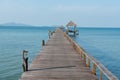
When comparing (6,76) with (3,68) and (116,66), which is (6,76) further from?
(116,66)

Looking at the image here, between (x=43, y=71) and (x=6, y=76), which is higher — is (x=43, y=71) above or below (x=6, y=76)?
above

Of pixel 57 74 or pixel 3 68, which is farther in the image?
pixel 3 68

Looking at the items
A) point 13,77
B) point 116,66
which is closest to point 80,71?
point 13,77

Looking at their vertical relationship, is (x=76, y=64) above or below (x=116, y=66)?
above

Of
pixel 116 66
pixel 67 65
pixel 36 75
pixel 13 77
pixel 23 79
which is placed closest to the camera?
pixel 23 79

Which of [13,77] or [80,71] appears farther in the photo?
[13,77]

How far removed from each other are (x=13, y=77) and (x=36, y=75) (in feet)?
22.9

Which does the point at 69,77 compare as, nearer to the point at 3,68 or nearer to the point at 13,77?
the point at 13,77

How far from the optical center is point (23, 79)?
10789 millimetres

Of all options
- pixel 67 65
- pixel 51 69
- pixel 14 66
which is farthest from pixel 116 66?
pixel 51 69

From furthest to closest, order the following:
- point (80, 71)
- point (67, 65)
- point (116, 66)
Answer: point (116, 66) → point (67, 65) → point (80, 71)

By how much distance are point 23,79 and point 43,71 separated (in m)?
2.02

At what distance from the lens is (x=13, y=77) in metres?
18.2

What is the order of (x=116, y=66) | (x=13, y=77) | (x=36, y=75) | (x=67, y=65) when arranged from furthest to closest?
(x=116, y=66)
(x=13, y=77)
(x=67, y=65)
(x=36, y=75)
